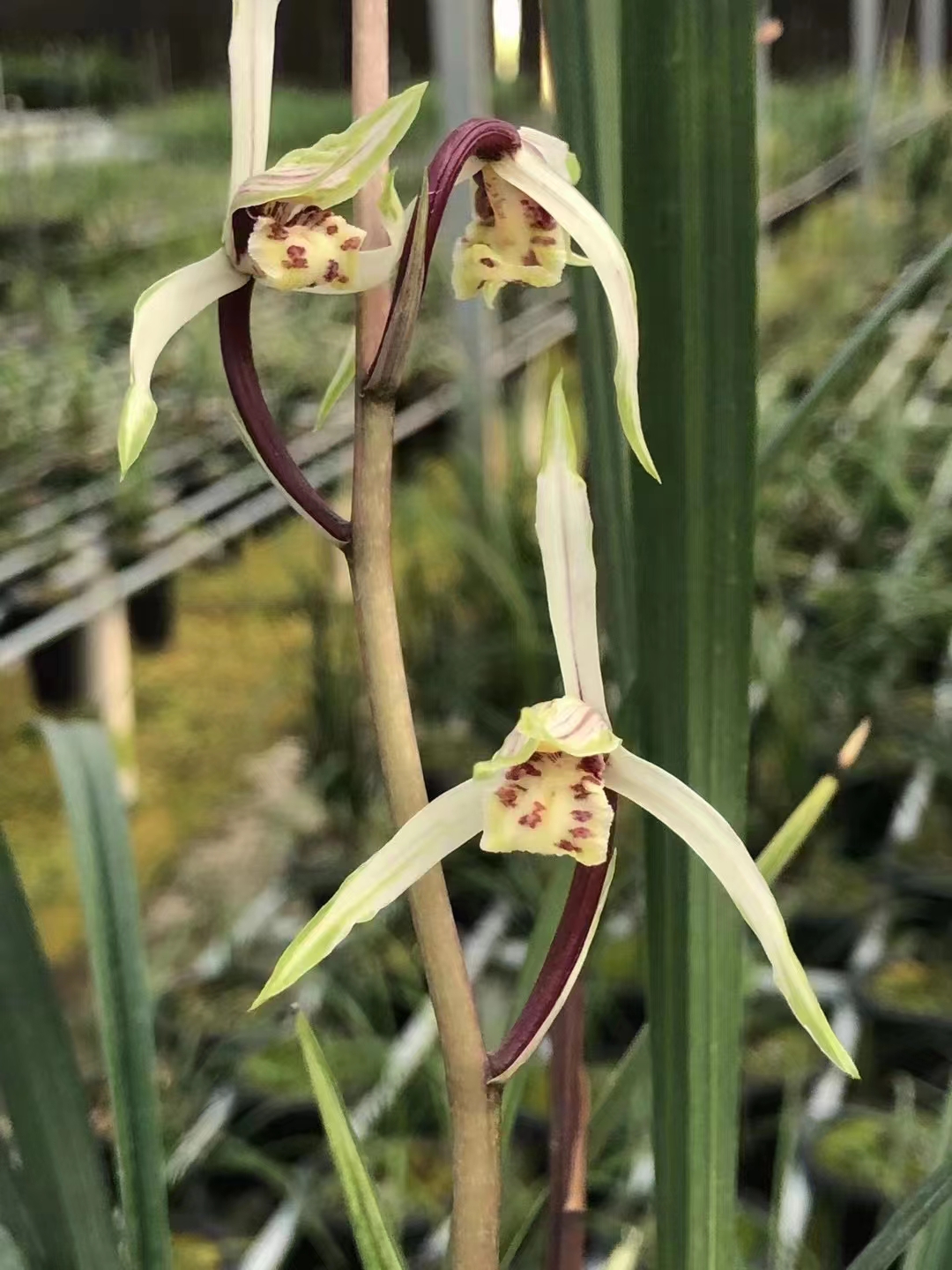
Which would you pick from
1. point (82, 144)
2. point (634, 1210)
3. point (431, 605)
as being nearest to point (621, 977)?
point (634, 1210)

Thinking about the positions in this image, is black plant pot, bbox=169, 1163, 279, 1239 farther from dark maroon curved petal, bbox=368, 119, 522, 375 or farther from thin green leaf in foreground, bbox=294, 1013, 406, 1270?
dark maroon curved petal, bbox=368, 119, 522, 375

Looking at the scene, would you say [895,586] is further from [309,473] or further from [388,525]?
[388,525]

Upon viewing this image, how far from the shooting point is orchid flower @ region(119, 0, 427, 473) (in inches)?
7.9

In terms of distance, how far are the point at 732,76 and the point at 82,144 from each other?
1028 millimetres

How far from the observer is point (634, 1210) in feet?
2.05

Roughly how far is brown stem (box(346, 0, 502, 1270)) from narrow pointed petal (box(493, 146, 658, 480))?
0.09ft

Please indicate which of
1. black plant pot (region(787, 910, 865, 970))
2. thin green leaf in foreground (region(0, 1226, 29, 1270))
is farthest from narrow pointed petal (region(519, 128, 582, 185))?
black plant pot (region(787, 910, 865, 970))

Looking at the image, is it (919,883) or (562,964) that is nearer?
(562,964)

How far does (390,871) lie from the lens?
219 mm

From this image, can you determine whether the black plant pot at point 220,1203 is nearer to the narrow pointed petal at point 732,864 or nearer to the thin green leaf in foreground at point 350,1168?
the thin green leaf in foreground at point 350,1168

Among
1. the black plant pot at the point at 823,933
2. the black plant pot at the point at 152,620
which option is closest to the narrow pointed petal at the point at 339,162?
the black plant pot at the point at 823,933

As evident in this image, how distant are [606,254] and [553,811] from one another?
10 cm

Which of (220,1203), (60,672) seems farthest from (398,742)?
(60,672)

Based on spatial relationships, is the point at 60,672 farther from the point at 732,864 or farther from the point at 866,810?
the point at 732,864
